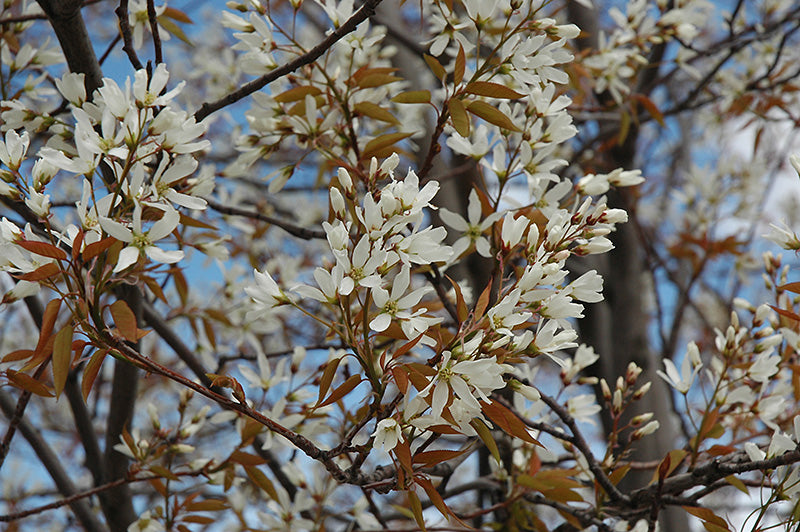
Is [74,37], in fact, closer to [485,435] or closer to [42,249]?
[42,249]

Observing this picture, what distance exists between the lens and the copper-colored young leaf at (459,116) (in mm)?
1111

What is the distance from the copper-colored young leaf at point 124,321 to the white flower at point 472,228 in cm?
57

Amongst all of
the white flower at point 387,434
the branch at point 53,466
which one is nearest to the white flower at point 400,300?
the white flower at point 387,434

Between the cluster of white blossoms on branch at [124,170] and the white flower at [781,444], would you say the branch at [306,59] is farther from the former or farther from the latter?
the white flower at [781,444]

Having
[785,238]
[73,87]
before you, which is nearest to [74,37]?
[73,87]

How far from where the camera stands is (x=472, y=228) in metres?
1.31

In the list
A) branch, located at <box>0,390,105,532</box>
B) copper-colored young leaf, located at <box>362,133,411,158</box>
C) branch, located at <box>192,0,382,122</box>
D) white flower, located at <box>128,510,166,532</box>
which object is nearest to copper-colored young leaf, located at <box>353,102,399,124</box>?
copper-colored young leaf, located at <box>362,133,411,158</box>

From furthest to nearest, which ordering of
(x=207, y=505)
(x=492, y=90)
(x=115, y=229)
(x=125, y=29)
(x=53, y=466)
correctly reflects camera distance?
(x=53, y=466), (x=207, y=505), (x=125, y=29), (x=492, y=90), (x=115, y=229)

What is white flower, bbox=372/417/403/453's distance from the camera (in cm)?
92

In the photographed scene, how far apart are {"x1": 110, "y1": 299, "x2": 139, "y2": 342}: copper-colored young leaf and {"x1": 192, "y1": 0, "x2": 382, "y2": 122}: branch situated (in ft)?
1.23

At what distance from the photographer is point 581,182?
1.36 metres

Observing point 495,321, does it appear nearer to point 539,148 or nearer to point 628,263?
point 539,148

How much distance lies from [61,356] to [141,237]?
198 mm

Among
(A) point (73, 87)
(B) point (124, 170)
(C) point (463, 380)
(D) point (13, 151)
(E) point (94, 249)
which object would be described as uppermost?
(A) point (73, 87)
